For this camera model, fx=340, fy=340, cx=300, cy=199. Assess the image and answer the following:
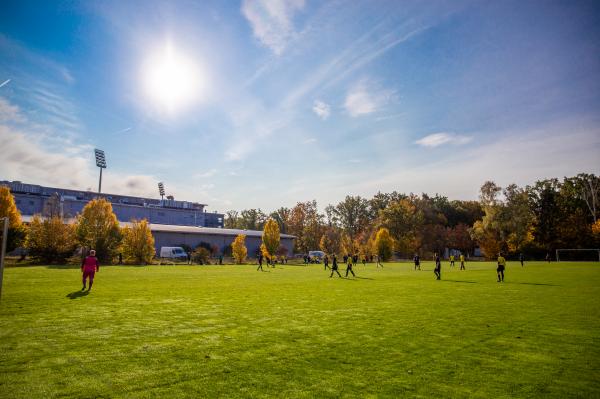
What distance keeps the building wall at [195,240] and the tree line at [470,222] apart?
68.3ft

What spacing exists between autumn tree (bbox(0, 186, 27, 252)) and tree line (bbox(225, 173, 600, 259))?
182ft

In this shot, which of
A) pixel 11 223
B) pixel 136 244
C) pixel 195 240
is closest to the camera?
pixel 11 223

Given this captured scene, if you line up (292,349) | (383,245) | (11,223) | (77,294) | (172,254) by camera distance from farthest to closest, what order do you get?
(383,245), (172,254), (11,223), (77,294), (292,349)

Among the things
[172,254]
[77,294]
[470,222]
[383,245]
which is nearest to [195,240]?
[172,254]

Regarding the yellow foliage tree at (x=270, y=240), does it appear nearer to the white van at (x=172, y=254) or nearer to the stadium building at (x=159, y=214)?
the stadium building at (x=159, y=214)

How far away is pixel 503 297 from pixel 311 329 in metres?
11.5

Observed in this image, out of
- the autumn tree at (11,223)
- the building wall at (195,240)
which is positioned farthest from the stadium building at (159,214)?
the autumn tree at (11,223)

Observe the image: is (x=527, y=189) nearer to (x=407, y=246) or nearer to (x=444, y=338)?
(x=407, y=246)

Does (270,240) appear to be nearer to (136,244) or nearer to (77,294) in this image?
(136,244)

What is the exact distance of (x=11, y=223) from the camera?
3794cm

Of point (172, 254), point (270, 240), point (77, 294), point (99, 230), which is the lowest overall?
point (172, 254)

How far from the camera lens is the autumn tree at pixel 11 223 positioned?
37.7 meters

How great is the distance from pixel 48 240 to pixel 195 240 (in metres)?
26.6

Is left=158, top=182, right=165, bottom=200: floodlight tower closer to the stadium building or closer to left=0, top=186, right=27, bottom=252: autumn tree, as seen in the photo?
the stadium building
